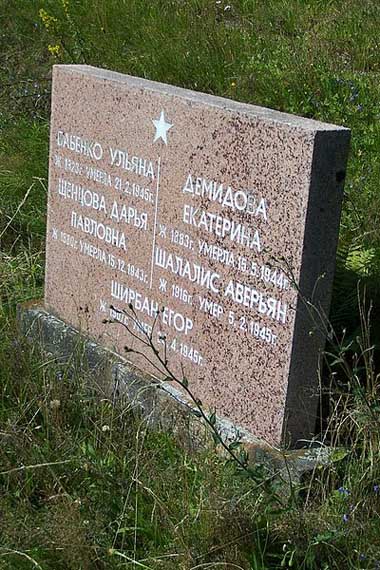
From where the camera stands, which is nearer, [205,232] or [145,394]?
[205,232]

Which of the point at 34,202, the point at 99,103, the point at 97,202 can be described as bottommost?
the point at 34,202

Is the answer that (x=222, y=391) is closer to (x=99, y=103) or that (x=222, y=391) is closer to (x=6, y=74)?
(x=99, y=103)

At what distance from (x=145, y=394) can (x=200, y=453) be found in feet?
1.92

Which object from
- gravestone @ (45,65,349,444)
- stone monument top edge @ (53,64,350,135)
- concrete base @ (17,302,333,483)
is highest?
stone monument top edge @ (53,64,350,135)

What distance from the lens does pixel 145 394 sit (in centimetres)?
385

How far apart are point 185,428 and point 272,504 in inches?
20.8

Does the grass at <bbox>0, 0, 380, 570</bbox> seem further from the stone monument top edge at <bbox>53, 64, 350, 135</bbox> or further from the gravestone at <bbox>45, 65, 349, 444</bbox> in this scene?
the stone monument top edge at <bbox>53, 64, 350, 135</bbox>

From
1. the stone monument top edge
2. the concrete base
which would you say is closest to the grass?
the concrete base

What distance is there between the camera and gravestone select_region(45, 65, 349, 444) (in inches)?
127

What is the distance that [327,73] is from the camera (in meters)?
6.14

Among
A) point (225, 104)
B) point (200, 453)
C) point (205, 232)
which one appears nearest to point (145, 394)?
point (200, 453)

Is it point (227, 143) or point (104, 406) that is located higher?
point (227, 143)

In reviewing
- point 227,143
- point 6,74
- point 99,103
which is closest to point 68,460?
point 227,143

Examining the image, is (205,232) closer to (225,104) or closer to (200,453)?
(225,104)
